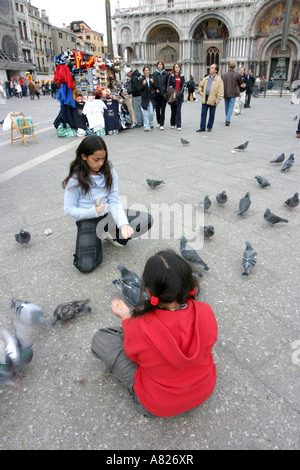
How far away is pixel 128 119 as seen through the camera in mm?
9297

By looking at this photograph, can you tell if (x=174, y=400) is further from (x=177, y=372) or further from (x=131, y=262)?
(x=131, y=262)

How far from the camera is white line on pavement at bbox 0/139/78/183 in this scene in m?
5.37

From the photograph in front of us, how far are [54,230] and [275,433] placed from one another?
110 inches

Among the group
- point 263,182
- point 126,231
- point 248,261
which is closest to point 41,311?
point 126,231

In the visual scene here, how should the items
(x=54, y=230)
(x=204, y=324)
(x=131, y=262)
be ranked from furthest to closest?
1. (x=54, y=230)
2. (x=131, y=262)
3. (x=204, y=324)

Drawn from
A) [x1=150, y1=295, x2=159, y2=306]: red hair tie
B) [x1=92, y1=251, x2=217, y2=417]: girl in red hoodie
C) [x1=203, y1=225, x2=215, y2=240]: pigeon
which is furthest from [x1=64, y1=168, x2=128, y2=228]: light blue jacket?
[x1=150, y1=295, x2=159, y2=306]: red hair tie

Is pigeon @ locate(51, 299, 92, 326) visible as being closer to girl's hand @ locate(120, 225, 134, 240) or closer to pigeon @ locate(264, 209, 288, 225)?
girl's hand @ locate(120, 225, 134, 240)

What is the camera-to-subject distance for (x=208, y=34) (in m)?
39.2

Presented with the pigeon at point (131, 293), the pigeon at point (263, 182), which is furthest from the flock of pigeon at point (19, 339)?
the pigeon at point (263, 182)

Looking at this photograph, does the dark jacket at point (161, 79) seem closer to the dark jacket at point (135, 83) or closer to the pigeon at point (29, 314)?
the dark jacket at point (135, 83)

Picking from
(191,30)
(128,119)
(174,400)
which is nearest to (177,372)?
(174,400)

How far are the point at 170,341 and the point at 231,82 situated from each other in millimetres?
8740

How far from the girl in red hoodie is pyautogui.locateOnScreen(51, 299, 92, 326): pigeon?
713mm

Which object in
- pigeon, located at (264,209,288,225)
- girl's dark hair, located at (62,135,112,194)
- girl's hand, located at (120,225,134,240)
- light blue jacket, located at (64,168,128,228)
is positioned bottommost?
pigeon, located at (264,209,288,225)
